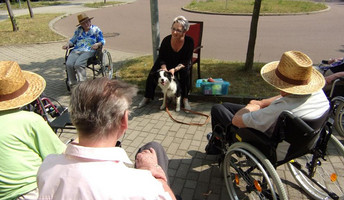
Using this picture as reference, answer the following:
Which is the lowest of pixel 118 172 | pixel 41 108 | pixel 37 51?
pixel 37 51

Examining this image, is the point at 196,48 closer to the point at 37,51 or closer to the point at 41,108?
the point at 41,108

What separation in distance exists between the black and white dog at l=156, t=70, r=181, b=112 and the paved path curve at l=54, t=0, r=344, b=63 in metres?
3.46

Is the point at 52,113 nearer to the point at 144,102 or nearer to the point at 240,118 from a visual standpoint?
the point at 144,102

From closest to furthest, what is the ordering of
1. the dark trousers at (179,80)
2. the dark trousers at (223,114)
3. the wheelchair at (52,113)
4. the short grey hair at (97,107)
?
the short grey hair at (97,107) → the dark trousers at (223,114) → the wheelchair at (52,113) → the dark trousers at (179,80)

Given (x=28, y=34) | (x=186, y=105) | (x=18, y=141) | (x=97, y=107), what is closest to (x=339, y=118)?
(x=186, y=105)

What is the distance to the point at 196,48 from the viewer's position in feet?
16.5

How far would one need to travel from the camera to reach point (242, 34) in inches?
400

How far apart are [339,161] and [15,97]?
356 cm

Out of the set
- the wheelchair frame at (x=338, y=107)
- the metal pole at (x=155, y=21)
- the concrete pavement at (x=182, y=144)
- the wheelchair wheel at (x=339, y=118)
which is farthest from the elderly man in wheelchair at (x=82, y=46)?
the wheelchair wheel at (x=339, y=118)

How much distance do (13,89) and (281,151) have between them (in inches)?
84.5

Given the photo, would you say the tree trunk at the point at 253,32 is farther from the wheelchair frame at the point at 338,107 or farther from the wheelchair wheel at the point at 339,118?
the wheelchair wheel at the point at 339,118

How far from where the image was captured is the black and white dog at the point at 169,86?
4.23m

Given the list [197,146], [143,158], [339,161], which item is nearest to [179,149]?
[197,146]

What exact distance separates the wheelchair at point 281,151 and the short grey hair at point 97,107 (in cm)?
128
